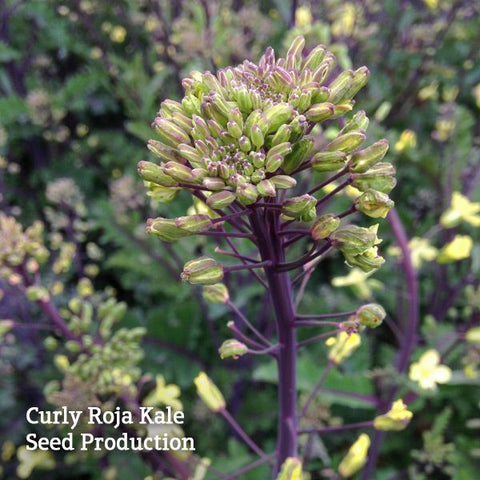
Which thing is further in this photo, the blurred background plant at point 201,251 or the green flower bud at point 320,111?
the blurred background plant at point 201,251

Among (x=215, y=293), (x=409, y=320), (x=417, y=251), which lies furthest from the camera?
(x=417, y=251)

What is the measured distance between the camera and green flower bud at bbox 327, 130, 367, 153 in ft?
2.55

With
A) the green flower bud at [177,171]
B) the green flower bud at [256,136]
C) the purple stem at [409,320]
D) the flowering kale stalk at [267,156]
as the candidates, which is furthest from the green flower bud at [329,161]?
the purple stem at [409,320]

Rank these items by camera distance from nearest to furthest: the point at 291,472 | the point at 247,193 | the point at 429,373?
the point at 247,193 < the point at 291,472 < the point at 429,373

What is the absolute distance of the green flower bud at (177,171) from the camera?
751mm

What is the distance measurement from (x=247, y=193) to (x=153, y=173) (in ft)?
0.55

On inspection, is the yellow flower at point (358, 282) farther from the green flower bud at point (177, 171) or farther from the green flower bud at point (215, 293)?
the green flower bud at point (177, 171)

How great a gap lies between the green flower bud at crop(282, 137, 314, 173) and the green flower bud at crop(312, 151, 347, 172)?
29 millimetres

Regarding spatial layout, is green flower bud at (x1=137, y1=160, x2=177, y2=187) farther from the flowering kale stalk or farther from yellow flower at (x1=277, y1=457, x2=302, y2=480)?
yellow flower at (x1=277, y1=457, x2=302, y2=480)

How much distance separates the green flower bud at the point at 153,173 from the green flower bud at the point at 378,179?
1.00 ft

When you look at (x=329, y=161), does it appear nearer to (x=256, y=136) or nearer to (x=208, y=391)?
(x=256, y=136)

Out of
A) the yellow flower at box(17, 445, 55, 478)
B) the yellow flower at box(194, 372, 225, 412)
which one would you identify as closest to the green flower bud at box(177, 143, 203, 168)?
the yellow flower at box(194, 372, 225, 412)

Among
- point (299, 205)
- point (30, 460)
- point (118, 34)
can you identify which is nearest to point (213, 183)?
point (299, 205)

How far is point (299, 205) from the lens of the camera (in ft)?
2.46
